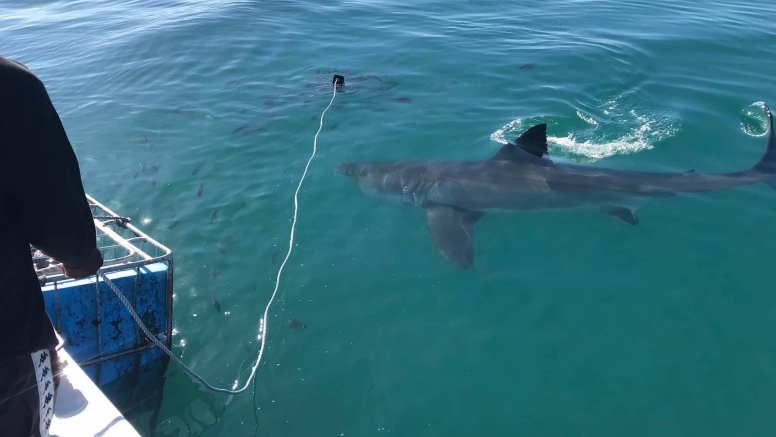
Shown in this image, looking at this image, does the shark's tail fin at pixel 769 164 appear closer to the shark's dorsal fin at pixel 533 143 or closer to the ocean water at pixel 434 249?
the ocean water at pixel 434 249

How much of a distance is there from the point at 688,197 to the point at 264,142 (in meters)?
8.34

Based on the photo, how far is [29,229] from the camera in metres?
2.39

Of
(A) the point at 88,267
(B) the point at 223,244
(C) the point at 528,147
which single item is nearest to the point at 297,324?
(B) the point at 223,244

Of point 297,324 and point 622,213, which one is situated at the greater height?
point 622,213

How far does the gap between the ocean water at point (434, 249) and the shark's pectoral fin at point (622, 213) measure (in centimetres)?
19

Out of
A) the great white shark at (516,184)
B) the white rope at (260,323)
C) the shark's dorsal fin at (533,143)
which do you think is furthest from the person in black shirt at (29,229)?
the shark's dorsal fin at (533,143)

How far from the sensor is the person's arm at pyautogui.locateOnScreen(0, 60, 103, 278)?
6.88ft

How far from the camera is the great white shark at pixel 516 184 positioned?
850 cm

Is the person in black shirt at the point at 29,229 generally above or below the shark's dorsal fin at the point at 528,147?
above

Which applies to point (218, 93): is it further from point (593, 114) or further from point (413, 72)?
point (593, 114)

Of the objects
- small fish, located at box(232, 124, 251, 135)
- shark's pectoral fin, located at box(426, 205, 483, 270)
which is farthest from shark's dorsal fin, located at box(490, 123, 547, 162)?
small fish, located at box(232, 124, 251, 135)

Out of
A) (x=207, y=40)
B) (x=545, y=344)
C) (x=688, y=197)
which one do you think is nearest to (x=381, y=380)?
(x=545, y=344)

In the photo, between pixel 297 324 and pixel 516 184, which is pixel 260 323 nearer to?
pixel 297 324

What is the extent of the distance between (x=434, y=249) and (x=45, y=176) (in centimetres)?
623
